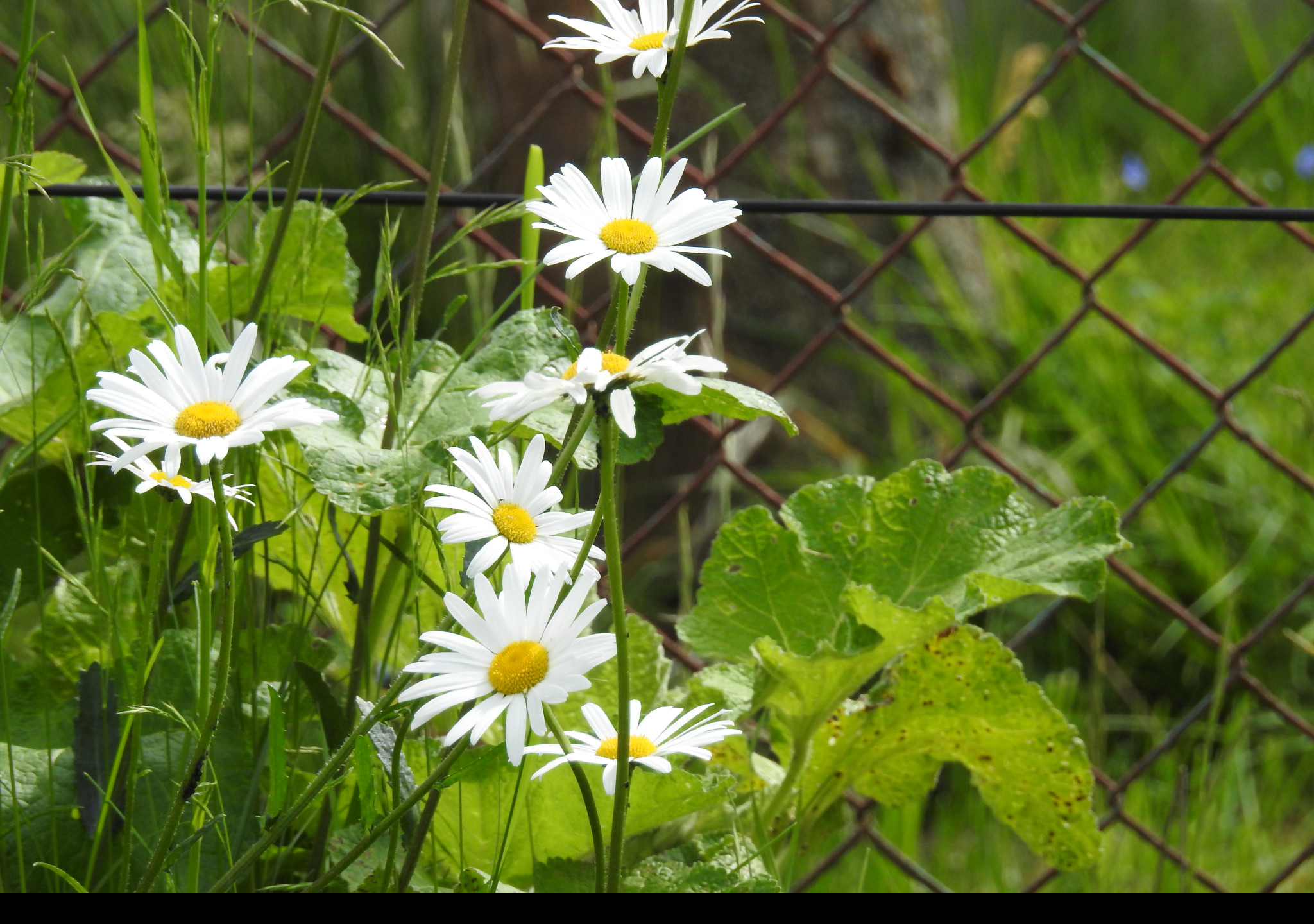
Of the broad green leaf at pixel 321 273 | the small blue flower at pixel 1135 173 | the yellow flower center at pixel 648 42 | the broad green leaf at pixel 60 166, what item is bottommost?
the yellow flower center at pixel 648 42

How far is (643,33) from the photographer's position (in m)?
0.61

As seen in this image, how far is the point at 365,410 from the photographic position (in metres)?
0.75

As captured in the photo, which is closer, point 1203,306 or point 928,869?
point 928,869

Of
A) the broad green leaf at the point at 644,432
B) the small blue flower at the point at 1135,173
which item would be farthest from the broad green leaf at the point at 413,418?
the small blue flower at the point at 1135,173

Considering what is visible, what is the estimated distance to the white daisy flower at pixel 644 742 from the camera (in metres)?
0.52

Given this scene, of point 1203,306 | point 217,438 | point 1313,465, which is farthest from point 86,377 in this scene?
point 1203,306

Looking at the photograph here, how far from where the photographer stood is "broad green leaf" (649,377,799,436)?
2.05ft

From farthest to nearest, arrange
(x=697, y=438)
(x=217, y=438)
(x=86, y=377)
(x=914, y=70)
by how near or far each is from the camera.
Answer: (x=914, y=70), (x=697, y=438), (x=86, y=377), (x=217, y=438)

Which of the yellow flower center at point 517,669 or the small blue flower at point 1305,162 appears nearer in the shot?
the yellow flower center at point 517,669

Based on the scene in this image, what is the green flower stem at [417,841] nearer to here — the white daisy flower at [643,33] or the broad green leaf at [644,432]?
the broad green leaf at [644,432]

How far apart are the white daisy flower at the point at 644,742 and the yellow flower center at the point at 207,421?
19 cm

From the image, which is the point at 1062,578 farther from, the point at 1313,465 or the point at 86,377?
the point at 1313,465

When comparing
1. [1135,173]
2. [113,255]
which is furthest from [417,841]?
[1135,173]
